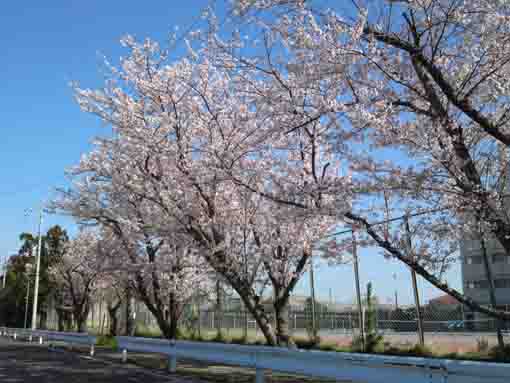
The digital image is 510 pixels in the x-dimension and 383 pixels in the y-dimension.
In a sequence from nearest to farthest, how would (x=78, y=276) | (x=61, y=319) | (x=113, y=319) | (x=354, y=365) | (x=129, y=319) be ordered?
(x=354, y=365) → (x=129, y=319) → (x=113, y=319) → (x=78, y=276) → (x=61, y=319)

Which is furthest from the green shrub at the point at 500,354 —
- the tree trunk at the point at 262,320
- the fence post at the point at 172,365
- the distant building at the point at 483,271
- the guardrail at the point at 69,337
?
the guardrail at the point at 69,337

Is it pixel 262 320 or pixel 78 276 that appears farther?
pixel 78 276

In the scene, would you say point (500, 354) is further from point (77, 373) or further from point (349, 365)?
point (77, 373)

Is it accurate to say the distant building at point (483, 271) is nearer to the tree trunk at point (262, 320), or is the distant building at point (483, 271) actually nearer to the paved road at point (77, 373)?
the tree trunk at point (262, 320)

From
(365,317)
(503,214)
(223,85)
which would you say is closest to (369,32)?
(503,214)

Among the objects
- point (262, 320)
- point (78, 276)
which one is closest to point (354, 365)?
point (262, 320)

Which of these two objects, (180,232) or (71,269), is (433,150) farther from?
(71,269)

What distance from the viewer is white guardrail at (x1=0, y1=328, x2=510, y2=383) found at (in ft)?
17.2

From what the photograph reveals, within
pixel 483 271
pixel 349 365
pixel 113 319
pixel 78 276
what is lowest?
pixel 113 319

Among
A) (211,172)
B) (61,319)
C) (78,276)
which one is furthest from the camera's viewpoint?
(61,319)

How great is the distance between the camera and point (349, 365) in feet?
22.3

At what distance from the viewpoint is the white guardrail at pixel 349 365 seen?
17.2ft

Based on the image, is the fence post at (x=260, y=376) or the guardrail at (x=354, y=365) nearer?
the guardrail at (x=354, y=365)

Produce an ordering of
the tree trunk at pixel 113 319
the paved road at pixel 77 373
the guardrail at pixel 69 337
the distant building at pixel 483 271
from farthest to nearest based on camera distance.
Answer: the tree trunk at pixel 113 319 → the guardrail at pixel 69 337 → the distant building at pixel 483 271 → the paved road at pixel 77 373
